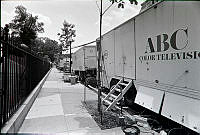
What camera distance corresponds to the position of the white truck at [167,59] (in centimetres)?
297

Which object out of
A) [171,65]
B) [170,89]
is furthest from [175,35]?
[170,89]

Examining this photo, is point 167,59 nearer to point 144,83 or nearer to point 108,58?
point 144,83

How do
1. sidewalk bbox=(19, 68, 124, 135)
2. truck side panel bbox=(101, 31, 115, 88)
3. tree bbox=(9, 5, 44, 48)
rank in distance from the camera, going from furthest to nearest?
tree bbox=(9, 5, 44, 48), truck side panel bbox=(101, 31, 115, 88), sidewalk bbox=(19, 68, 124, 135)

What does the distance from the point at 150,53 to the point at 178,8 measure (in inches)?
48.4

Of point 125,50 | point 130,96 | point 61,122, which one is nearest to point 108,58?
point 125,50

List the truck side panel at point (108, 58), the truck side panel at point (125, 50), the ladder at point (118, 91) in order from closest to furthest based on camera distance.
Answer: the ladder at point (118, 91) < the truck side panel at point (125, 50) < the truck side panel at point (108, 58)

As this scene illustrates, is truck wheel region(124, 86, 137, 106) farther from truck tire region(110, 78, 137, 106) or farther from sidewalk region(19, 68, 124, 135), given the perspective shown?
sidewalk region(19, 68, 124, 135)

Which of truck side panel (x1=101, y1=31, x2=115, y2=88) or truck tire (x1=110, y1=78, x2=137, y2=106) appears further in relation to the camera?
truck side panel (x1=101, y1=31, x2=115, y2=88)

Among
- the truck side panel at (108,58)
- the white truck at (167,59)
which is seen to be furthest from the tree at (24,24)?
the white truck at (167,59)

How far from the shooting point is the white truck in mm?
2975

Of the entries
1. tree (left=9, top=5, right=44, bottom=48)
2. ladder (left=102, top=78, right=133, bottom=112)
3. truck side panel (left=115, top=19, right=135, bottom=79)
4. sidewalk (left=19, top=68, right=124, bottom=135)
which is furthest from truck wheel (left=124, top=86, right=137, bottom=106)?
tree (left=9, top=5, right=44, bottom=48)

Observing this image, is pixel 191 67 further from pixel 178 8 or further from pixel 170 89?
pixel 178 8

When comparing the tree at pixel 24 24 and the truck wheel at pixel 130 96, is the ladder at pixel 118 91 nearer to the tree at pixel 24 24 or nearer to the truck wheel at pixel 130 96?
the truck wheel at pixel 130 96

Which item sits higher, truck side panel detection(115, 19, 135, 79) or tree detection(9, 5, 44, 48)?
tree detection(9, 5, 44, 48)
